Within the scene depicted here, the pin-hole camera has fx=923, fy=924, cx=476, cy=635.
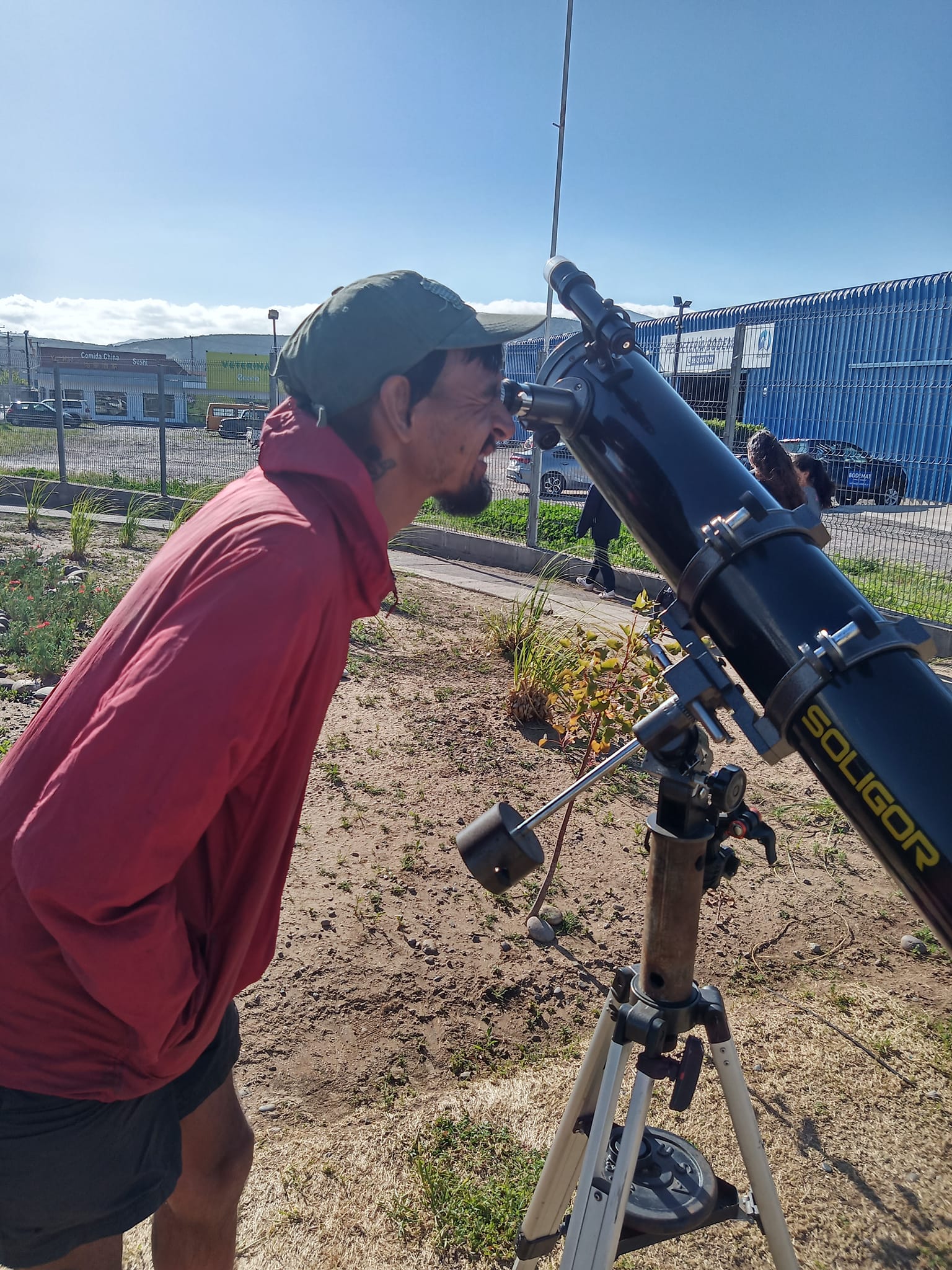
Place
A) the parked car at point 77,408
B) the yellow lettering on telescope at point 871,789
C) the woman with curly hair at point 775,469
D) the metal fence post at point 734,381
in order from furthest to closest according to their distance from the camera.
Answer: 1. the parked car at point 77,408
2. the metal fence post at point 734,381
3. the woman with curly hair at point 775,469
4. the yellow lettering on telescope at point 871,789

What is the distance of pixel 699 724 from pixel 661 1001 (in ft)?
1.69

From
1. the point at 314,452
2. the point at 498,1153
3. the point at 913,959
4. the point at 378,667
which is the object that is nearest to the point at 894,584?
the point at 378,667

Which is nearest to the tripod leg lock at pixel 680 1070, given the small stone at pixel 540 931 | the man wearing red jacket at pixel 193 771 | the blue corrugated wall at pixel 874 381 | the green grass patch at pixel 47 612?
the man wearing red jacket at pixel 193 771

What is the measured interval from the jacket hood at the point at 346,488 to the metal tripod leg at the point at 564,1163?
971mm

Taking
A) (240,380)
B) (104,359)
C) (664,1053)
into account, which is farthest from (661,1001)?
(104,359)

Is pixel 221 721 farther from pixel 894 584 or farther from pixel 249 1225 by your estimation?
pixel 894 584

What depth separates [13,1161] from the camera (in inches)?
53.3

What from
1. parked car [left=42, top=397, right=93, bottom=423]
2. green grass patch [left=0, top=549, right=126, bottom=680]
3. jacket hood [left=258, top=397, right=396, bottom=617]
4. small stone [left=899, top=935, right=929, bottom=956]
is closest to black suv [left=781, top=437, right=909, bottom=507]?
small stone [left=899, top=935, right=929, bottom=956]

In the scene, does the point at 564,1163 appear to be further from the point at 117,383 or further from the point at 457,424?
the point at 117,383

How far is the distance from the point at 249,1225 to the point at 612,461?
2.01 metres

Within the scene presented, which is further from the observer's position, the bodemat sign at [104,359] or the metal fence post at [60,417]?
the bodemat sign at [104,359]

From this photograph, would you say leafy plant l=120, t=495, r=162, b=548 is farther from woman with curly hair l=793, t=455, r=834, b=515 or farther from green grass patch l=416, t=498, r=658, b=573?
woman with curly hair l=793, t=455, r=834, b=515

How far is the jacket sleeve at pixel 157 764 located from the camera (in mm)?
1158

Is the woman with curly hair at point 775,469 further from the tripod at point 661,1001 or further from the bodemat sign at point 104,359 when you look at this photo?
the bodemat sign at point 104,359
